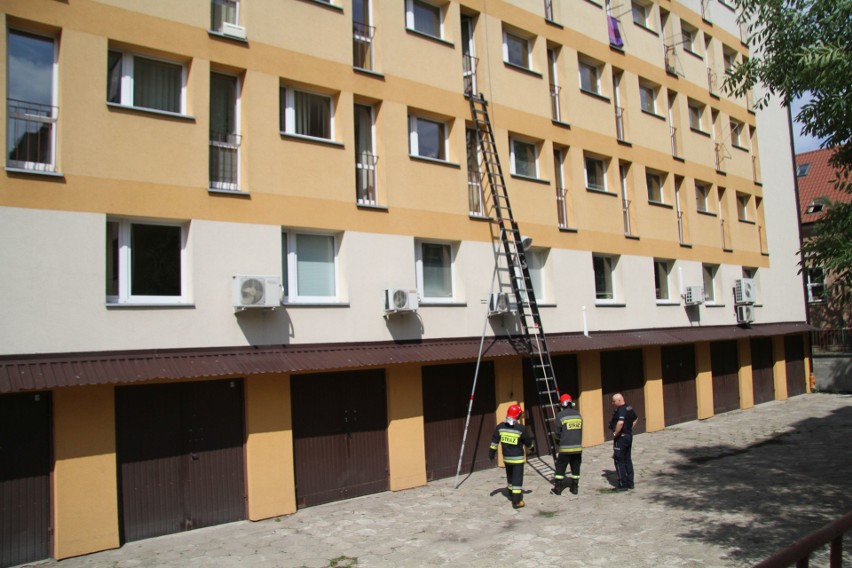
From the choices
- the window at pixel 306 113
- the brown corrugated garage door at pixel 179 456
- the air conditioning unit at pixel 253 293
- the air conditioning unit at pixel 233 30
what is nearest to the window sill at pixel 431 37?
the window at pixel 306 113

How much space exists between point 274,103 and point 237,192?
178 cm

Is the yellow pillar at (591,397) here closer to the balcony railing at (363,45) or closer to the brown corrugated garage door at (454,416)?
the brown corrugated garage door at (454,416)

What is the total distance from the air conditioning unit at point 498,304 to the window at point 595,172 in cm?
546

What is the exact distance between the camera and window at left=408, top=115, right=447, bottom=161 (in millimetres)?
13836

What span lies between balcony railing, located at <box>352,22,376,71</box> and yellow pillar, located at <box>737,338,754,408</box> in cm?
1693

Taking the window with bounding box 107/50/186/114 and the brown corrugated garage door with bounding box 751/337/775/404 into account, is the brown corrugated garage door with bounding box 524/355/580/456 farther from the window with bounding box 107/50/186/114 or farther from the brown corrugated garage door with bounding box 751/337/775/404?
the brown corrugated garage door with bounding box 751/337/775/404

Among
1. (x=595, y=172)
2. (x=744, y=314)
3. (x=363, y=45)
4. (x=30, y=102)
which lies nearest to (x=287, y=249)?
(x=30, y=102)

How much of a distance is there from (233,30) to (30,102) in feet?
11.2

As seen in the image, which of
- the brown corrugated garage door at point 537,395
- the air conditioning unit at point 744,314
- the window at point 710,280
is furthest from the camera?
the air conditioning unit at point 744,314

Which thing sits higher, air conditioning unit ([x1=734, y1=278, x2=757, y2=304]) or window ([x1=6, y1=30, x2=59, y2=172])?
window ([x1=6, y1=30, x2=59, y2=172])

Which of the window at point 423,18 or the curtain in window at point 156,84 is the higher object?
the window at point 423,18

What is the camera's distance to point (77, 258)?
928 centimetres

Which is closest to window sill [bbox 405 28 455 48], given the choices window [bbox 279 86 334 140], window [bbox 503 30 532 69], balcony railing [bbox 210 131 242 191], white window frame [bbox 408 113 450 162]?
white window frame [bbox 408 113 450 162]

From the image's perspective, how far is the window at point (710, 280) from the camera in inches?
879
